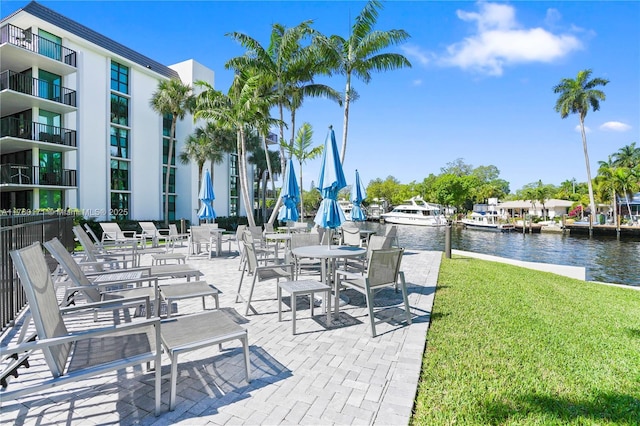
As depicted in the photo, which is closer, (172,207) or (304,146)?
(304,146)

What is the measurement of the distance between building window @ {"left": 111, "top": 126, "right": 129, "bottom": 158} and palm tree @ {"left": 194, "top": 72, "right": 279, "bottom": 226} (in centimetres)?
1204

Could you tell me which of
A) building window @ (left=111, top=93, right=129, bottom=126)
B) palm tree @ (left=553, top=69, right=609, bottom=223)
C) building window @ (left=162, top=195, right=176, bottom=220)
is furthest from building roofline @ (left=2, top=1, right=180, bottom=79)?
palm tree @ (left=553, top=69, right=609, bottom=223)

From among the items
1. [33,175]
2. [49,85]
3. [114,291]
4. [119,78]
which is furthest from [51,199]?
[114,291]

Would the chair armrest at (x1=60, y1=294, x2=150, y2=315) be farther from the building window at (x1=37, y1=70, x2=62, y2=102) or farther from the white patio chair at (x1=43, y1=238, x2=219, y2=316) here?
the building window at (x1=37, y1=70, x2=62, y2=102)

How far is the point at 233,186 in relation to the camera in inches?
1496

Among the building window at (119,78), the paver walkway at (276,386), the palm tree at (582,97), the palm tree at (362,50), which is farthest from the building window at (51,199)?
the palm tree at (582,97)

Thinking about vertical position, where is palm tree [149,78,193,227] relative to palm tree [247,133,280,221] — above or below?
above

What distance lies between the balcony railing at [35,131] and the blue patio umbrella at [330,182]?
21.3 metres

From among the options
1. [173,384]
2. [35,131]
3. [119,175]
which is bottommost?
[173,384]

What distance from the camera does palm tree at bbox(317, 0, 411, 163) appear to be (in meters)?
13.8

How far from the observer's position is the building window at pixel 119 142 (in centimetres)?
2450

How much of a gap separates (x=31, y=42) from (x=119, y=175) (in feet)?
31.1

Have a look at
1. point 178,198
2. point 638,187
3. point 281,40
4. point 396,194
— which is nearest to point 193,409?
point 281,40

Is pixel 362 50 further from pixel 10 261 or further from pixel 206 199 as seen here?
pixel 10 261
